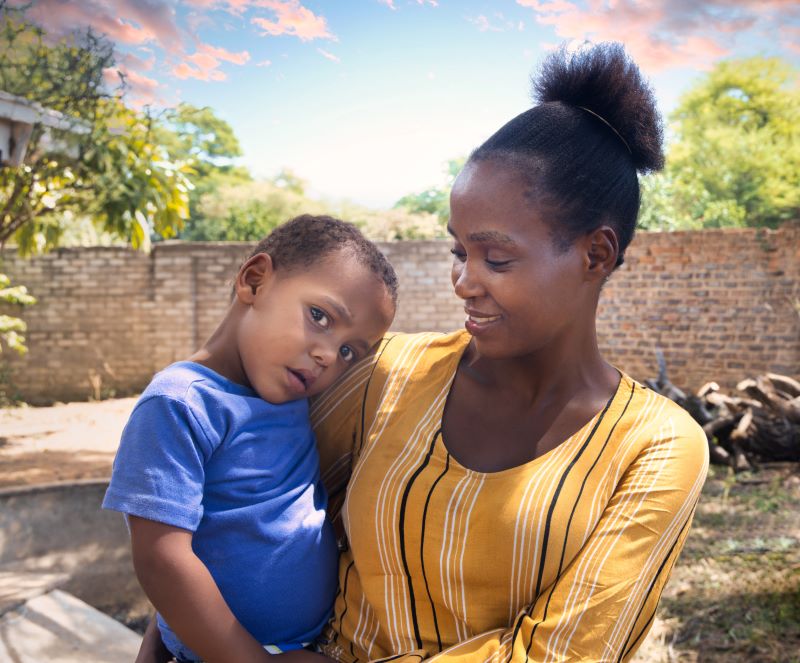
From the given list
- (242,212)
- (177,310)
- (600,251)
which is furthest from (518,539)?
(242,212)

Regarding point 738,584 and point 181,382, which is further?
point 738,584

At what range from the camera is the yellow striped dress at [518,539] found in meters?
1.13

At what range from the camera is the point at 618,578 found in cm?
113

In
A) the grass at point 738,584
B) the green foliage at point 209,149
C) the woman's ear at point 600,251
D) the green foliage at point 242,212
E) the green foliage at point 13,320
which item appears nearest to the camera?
the woman's ear at point 600,251

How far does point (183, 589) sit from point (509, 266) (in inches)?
29.7

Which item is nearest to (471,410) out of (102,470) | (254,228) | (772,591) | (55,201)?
(772,591)

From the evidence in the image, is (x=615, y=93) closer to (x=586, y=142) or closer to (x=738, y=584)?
(x=586, y=142)

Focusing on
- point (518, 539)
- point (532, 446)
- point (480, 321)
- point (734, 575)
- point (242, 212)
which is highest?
point (242, 212)

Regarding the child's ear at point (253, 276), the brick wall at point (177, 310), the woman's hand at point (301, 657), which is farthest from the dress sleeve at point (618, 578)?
the brick wall at point (177, 310)

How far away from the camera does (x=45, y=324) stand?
10789mm

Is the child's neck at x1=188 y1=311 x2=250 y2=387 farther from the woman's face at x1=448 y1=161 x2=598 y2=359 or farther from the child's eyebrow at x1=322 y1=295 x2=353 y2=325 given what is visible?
the woman's face at x1=448 y1=161 x2=598 y2=359

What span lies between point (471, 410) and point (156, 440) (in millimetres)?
571

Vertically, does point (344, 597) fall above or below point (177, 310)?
above

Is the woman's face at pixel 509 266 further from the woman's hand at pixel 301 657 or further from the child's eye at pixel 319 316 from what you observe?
the woman's hand at pixel 301 657
